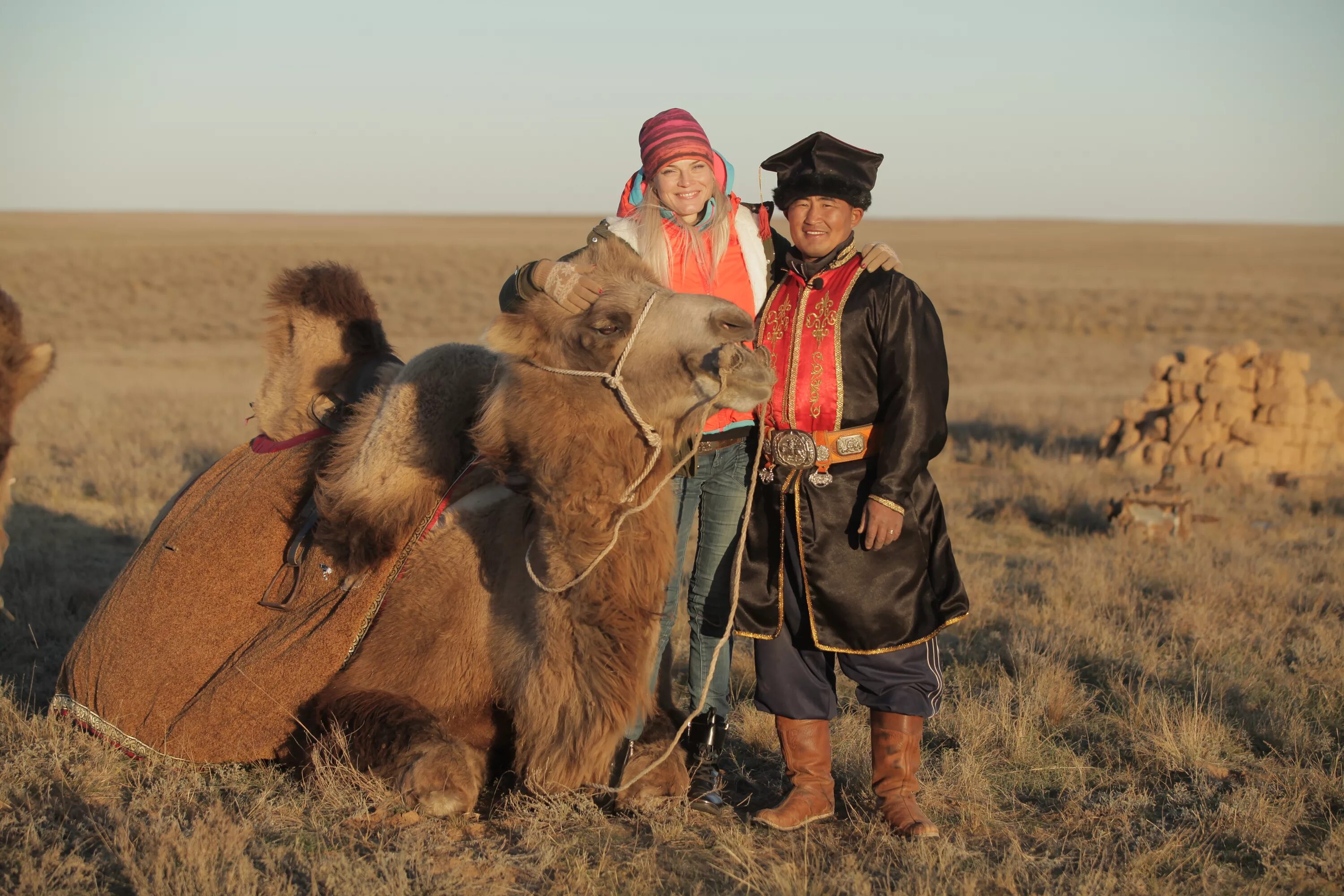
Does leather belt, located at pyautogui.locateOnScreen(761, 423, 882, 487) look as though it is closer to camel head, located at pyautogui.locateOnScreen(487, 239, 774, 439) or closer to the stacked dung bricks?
A: camel head, located at pyautogui.locateOnScreen(487, 239, 774, 439)

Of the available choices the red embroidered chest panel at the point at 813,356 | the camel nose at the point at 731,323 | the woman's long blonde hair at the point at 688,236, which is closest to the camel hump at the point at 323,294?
the woman's long blonde hair at the point at 688,236

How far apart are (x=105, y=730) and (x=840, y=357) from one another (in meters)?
3.14

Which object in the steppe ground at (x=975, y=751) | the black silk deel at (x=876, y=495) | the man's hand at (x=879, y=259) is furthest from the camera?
the man's hand at (x=879, y=259)

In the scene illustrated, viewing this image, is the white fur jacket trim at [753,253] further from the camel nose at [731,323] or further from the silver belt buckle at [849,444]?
the camel nose at [731,323]

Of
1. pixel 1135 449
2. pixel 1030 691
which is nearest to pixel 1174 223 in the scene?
pixel 1135 449

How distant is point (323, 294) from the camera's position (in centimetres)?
518

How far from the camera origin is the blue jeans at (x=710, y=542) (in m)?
4.19

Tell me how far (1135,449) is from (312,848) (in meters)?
11.4

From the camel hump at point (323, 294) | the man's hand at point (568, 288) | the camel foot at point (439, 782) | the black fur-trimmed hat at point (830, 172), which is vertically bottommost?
the camel foot at point (439, 782)

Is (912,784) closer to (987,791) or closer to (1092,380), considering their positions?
(987,791)

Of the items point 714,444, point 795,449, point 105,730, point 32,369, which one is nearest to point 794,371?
point 795,449

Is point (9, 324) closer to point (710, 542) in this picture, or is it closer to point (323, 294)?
point (323, 294)

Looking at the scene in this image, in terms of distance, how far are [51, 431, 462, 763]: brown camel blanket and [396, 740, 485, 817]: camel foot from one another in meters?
0.58

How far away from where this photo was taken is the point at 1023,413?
16953 mm
